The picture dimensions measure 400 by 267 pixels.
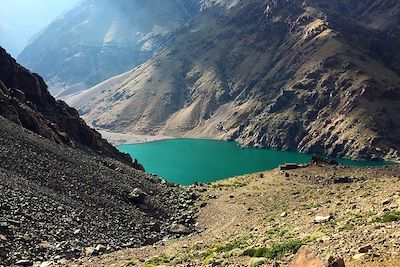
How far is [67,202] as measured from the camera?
45031mm

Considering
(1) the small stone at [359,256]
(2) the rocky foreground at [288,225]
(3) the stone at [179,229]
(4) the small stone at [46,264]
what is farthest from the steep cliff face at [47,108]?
(1) the small stone at [359,256]

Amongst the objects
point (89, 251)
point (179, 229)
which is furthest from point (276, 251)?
point (179, 229)

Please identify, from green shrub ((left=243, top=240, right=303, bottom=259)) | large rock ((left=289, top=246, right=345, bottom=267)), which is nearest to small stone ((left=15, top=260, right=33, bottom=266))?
green shrub ((left=243, top=240, right=303, bottom=259))

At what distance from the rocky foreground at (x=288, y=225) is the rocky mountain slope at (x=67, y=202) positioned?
9.80 feet

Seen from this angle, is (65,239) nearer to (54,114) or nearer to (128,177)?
(128,177)

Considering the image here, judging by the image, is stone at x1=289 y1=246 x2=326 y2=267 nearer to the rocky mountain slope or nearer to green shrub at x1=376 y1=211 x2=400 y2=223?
green shrub at x1=376 y1=211 x2=400 y2=223

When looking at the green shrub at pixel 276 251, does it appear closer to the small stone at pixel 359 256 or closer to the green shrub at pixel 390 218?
the green shrub at pixel 390 218

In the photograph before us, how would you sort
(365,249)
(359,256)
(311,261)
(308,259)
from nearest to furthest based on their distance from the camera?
(311,261) < (308,259) < (359,256) < (365,249)

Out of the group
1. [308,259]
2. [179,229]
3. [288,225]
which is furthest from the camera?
[179,229]

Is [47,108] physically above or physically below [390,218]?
above

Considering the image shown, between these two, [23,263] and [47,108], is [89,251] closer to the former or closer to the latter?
[23,263]

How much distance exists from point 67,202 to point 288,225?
20.9m

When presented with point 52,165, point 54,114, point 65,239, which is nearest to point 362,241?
point 65,239

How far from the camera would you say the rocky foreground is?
2028 centimetres
